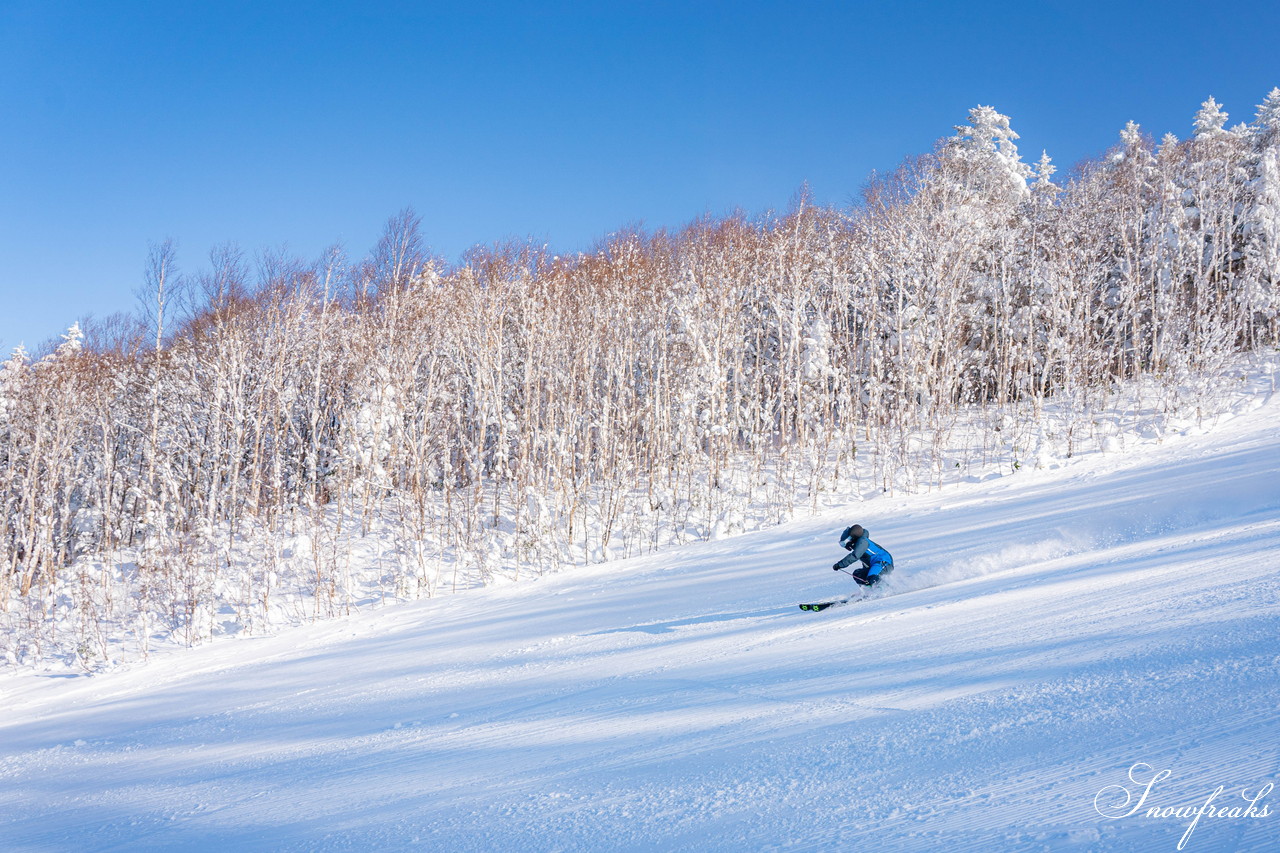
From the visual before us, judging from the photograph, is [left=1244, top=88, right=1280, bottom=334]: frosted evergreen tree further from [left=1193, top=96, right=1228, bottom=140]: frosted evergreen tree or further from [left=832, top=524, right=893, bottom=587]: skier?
[left=832, top=524, right=893, bottom=587]: skier

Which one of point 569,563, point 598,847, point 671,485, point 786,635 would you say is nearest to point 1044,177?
point 671,485

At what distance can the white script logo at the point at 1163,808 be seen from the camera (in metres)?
2.38

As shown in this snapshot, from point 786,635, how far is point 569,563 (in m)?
11.7

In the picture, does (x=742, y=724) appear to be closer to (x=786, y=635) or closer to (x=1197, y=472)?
(x=786, y=635)

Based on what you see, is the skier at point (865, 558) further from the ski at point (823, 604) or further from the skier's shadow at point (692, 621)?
the skier's shadow at point (692, 621)

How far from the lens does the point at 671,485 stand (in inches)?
762

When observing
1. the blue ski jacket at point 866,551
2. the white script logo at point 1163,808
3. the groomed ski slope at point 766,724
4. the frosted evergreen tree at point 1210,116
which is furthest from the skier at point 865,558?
the frosted evergreen tree at point 1210,116

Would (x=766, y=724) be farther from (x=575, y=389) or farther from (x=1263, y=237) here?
(x=1263, y=237)

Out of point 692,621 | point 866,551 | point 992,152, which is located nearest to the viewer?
point 866,551

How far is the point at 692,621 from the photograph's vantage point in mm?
7840

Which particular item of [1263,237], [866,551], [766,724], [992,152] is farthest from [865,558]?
[992,152]

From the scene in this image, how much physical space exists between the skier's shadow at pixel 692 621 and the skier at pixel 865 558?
0.81 meters

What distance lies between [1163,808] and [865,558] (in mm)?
4922

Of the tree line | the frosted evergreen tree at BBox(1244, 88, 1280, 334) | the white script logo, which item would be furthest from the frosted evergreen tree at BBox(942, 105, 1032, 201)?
the white script logo
